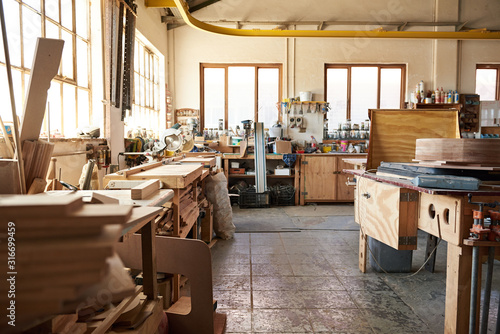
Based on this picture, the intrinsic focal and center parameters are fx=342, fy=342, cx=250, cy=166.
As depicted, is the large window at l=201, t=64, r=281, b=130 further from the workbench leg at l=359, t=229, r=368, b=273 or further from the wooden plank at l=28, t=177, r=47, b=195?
the wooden plank at l=28, t=177, r=47, b=195

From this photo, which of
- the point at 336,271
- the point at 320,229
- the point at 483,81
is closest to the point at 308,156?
the point at 320,229

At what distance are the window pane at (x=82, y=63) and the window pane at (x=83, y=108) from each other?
9cm

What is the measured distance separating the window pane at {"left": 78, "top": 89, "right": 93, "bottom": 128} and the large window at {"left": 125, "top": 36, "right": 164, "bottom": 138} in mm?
874

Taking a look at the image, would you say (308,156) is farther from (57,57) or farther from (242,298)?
(57,57)

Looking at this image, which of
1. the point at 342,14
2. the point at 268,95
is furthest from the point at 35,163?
the point at 342,14

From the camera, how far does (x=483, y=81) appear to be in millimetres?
6938

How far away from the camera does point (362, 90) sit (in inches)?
274

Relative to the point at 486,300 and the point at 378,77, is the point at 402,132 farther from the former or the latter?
the point at 378,77

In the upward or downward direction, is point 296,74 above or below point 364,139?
above

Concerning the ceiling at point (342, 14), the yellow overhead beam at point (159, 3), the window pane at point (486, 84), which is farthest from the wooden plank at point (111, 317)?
the window pane at point (486, 84)

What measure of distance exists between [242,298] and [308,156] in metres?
4.13

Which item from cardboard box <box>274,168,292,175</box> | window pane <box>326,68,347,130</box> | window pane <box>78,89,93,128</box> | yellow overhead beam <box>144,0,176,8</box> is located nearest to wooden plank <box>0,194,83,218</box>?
window pane <box>78,89,93,128</box>

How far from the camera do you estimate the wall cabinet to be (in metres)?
6.25

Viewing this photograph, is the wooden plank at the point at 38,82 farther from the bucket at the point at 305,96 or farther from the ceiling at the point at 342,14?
the ceiling at the point at 342,14
